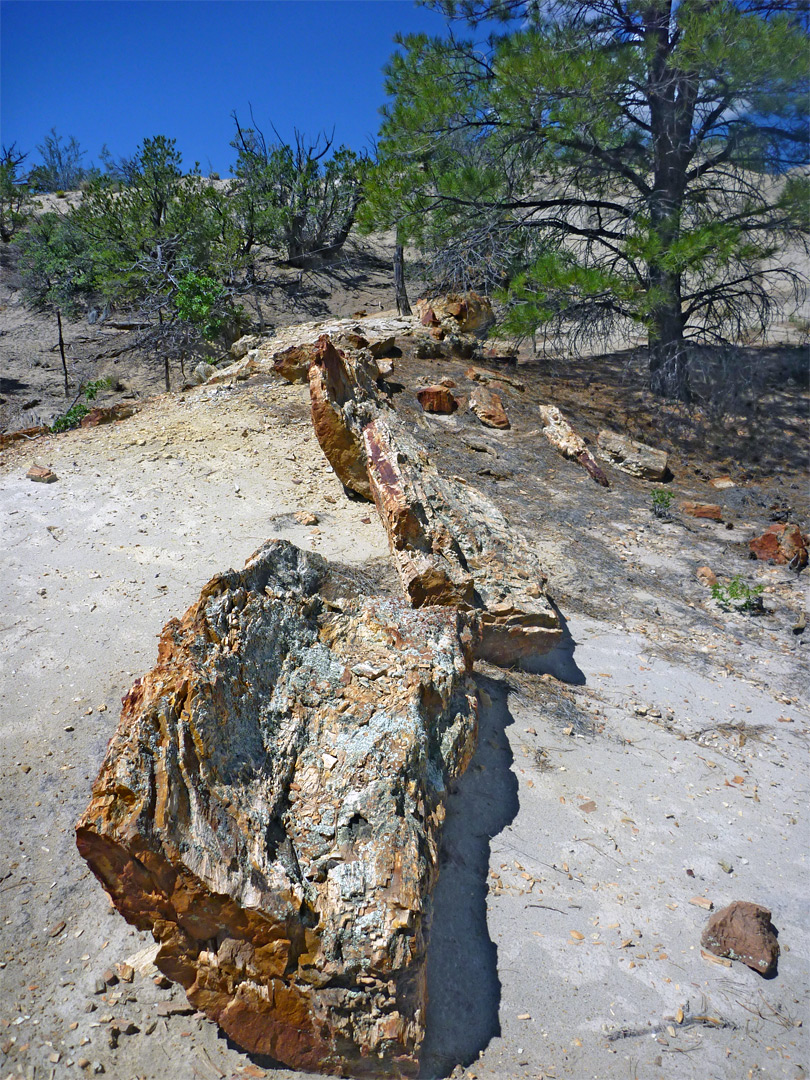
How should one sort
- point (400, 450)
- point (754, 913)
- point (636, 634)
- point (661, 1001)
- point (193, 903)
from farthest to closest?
point (400, 450) → point (636, 634) → point (754, 913) → point (661, 1001) → point (193, 903)

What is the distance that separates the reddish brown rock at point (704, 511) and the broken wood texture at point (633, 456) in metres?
0.73

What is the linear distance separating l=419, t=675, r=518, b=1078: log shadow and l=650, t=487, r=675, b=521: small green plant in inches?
152

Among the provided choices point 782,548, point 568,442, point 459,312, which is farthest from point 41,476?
point 459,312

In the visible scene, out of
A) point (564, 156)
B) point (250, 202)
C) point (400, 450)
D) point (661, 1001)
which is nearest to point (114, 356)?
point (250, 202)

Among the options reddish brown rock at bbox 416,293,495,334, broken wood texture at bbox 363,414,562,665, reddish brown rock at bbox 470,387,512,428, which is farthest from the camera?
reddish brown rock at bbox 416,293,495,334

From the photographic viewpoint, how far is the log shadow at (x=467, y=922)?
225 cm

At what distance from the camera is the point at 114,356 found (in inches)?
474

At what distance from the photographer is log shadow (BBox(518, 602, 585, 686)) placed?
169 inches

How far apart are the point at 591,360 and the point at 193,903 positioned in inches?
402

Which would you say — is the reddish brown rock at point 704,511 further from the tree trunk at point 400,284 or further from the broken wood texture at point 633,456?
the tree trunk at point 400,284

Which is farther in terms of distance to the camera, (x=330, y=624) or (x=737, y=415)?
(x=737, y=415)

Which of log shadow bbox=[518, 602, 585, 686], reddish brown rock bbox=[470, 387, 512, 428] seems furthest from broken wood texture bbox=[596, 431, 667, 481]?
log shadow bbox=[518, 602, 585, 686]

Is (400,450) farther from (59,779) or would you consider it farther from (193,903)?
(193,903)

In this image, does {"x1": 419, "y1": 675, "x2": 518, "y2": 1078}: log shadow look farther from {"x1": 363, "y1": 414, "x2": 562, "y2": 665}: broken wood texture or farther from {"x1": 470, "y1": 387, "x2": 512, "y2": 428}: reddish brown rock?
{"x1": 470, "y1": 387, "x2": 512, "y2": 428}: reddish brown rock
